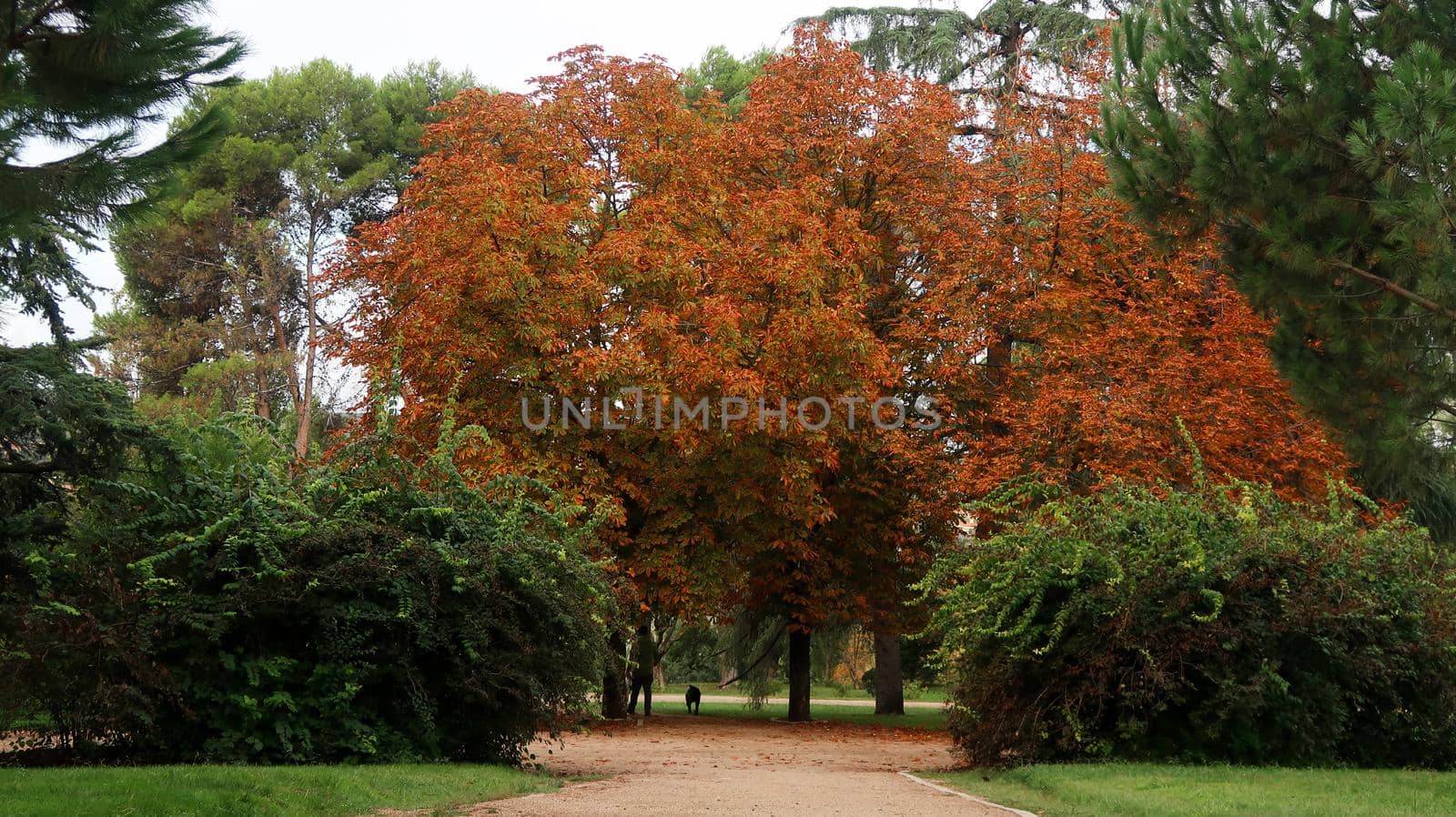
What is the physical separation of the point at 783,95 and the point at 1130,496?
11420mm

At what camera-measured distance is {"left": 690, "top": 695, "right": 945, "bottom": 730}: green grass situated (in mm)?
24125

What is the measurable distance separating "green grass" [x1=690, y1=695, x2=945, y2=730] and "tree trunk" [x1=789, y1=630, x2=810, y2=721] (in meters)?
0.82

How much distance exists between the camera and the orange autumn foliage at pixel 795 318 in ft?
60.7

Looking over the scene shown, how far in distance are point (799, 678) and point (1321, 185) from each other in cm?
1403

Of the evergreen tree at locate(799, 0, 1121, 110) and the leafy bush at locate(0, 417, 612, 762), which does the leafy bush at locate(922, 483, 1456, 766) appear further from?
the evergreen tree at locate(799, 0, 1121, 110)

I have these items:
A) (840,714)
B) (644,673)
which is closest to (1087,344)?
(644,673)

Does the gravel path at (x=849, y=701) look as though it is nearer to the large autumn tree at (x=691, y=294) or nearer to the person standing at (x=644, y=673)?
the person standing at (x=644, y=673)

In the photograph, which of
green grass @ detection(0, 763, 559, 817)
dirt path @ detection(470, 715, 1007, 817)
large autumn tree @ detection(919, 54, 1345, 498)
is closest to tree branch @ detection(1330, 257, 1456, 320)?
large autumn tree @ detection(919, 54, 1345, 498)

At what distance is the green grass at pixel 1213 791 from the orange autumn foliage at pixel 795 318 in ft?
21.7

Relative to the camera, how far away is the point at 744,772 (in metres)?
13.2

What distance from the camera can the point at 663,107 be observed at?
2144cm

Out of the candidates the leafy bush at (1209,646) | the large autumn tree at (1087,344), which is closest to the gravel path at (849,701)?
the large autumn tree at (1087,344)

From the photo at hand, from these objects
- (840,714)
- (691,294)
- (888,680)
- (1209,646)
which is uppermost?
(691,294)

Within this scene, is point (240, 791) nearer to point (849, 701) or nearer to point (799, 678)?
point (799, 678)
